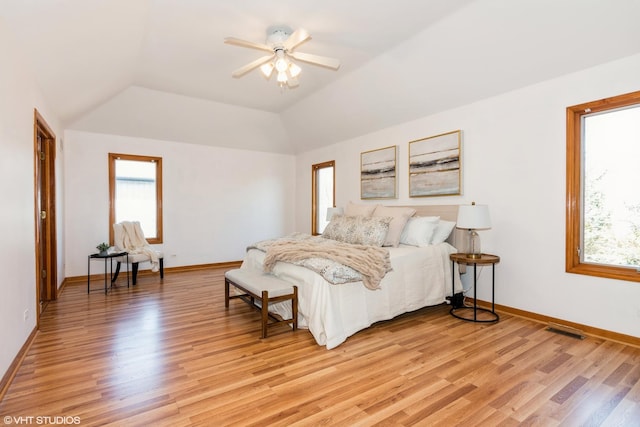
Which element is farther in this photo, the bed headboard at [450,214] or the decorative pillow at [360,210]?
the decorative pillow at [360,210]

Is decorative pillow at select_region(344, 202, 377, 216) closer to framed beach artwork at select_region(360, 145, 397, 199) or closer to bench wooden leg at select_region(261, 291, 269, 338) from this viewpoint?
framed beach artwork at select_region(360, 145, 397, 199)

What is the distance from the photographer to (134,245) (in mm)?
5340

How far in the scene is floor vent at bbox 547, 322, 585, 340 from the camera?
118 inches

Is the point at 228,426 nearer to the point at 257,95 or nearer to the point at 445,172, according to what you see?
the point at 445,172

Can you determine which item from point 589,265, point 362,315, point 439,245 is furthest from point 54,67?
point 589,265

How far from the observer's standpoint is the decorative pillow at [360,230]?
3.95 meters

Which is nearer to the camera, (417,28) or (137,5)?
(137,5)

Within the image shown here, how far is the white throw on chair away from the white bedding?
2.12 meters

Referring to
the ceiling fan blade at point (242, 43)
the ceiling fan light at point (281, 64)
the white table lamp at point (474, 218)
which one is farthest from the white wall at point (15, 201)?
the white table lamp at point (474, 218)

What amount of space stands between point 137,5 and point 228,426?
10.5 feet

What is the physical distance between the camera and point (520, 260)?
3568 mm

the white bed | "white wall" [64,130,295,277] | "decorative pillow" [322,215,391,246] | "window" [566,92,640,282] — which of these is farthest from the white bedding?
"white wall" [64,130,295,277]

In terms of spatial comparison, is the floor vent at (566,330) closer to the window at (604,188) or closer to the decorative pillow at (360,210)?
the window at (604,188)

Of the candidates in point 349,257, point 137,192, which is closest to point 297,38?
point 349,257
